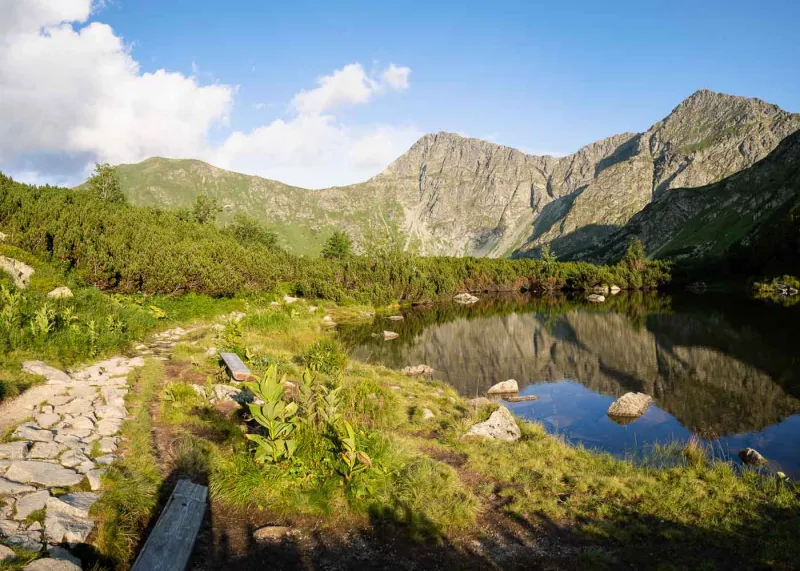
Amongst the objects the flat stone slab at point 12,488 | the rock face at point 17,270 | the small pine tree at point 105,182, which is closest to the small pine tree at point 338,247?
the small pine tree at point 105,182

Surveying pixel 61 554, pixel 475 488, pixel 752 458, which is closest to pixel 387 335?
A: pixel 752 458

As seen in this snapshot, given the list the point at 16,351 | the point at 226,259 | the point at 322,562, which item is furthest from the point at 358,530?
the point at 226,259

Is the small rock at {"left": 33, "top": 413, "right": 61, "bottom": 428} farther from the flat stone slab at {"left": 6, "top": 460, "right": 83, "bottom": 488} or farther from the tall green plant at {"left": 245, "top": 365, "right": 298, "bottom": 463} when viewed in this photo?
the tall green plant at {"left": 245, "top": 365, "right": 298, "bottom": 463}

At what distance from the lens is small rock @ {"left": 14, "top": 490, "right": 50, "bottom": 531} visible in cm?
543

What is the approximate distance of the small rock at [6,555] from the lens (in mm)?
4494

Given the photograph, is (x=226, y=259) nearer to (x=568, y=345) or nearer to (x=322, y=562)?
→ (x=568, y=345)

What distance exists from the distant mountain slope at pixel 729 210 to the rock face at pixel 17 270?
429 feet

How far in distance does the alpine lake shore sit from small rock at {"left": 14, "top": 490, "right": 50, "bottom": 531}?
0.69m

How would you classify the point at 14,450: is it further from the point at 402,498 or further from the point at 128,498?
the point at 402,498

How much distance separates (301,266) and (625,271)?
297ft

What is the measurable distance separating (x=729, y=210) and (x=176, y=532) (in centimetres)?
19890

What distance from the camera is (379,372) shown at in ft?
77.4

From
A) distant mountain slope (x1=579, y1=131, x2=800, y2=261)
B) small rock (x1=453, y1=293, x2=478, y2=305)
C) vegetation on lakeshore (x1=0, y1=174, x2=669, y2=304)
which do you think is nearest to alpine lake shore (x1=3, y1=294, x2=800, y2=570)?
vegetation on lakeshore (x1=0, y1=174, x2=669, y2=304)

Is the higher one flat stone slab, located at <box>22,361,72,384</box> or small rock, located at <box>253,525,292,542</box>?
flat stone slab, located at <box>22,361,72,384</box>
